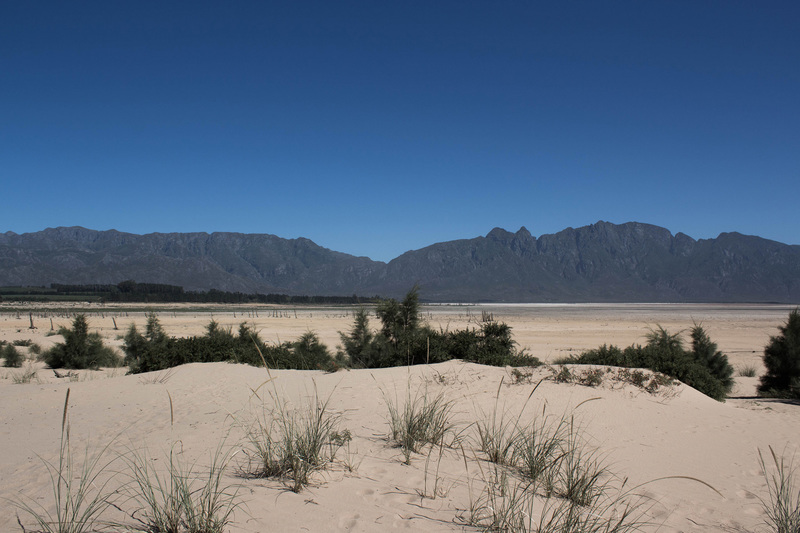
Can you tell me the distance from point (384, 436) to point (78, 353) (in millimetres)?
18600

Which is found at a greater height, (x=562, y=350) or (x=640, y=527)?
(x=640, y=527)

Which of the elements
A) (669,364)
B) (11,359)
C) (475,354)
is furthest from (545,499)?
(11,359)

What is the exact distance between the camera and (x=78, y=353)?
63.2 feet

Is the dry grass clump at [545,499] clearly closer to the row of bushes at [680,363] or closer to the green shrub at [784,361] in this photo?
the row of bushes at [680,363]

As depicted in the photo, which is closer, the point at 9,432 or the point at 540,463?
the point at 540,463

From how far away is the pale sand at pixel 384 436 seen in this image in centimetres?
388

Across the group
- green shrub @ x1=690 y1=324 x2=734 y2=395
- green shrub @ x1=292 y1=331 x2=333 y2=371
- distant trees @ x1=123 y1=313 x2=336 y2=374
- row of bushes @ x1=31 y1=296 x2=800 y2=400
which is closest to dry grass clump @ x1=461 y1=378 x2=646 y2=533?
row of bushes @ x1=31 y1=296 x2=800 y2=400

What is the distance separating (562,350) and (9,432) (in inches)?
1075

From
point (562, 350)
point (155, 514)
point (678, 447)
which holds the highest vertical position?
point (155, 514)

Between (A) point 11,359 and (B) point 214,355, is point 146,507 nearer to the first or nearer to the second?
(B) point 214,355

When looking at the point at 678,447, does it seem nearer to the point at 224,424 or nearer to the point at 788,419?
the point at 788,419

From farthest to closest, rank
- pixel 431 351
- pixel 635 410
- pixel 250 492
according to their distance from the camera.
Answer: pixel 431 351 → pixel 635 410 → pixel 250 492

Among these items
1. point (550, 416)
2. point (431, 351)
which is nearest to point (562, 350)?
point (431, 351)

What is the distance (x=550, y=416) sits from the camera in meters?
7.91
